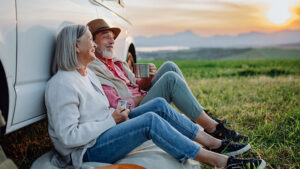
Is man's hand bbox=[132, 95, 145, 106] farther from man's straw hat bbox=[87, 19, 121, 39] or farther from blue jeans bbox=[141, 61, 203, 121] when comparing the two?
man's straw hat bbox=[87, 19, 121, 39]

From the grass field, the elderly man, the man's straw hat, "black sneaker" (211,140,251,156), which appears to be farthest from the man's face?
"black sneaker" (211,140,251,156)

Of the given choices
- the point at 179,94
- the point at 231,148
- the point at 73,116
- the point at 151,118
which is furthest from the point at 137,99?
the point at 73,116

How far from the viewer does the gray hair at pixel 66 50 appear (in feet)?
7.63

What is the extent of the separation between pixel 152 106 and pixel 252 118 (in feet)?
6.03

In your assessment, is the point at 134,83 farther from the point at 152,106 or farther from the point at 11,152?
the point at 11,152

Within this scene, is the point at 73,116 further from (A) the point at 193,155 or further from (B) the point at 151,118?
→ (A) the point at 193,155

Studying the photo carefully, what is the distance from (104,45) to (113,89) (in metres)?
0.50

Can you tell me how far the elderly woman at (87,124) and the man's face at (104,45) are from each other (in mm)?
661

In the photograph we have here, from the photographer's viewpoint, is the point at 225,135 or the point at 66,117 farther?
the point at 225,135

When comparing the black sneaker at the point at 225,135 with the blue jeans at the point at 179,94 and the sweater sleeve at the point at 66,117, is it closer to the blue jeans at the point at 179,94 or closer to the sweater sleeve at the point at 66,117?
the blue jeans at the point at 179,94

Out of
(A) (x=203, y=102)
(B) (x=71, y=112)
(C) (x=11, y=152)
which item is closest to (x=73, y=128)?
(B) (x=71, y=112)

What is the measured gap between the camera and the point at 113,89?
3.07m

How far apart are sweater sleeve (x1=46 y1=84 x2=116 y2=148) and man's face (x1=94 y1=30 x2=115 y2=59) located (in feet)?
3.38

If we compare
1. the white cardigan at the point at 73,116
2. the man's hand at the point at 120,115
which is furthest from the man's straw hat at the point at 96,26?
the man's hand at the point at 120,115
